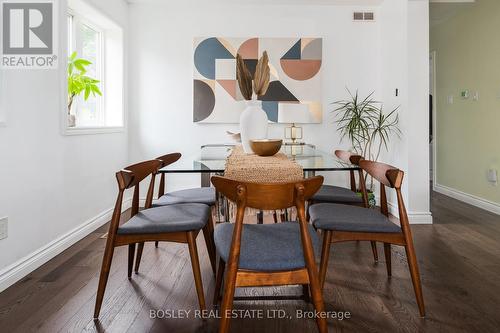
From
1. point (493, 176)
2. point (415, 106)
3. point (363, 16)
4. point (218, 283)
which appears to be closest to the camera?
point (218, 283)

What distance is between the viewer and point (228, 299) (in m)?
1.41

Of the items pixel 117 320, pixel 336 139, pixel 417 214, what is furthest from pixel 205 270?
pixel 336 139

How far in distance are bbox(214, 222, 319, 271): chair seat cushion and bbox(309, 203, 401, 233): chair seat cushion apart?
0.67ft

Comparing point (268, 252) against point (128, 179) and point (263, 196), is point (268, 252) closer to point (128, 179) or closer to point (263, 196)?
point (263, 196)

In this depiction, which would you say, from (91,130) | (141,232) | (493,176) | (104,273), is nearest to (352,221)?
(141,232)

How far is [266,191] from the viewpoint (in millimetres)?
1384

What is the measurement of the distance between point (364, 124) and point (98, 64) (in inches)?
121

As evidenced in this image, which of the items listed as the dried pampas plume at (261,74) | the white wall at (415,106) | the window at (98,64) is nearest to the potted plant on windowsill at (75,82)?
the window at (98,64)

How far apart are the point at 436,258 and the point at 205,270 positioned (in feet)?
5.38

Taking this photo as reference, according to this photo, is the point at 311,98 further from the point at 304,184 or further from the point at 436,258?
the point at 304,184

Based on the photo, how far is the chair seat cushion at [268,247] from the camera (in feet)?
4.82

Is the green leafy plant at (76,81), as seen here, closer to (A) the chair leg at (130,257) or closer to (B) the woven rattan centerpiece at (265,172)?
(A) the chair leg at (130,257)

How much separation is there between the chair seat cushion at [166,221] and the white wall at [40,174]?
0.92 meters

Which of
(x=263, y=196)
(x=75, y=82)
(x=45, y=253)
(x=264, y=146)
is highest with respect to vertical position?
(x=75, y=82)
